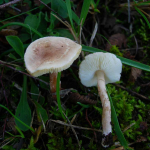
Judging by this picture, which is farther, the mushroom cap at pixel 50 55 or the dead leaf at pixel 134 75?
the dead leaf at pixel 134 75

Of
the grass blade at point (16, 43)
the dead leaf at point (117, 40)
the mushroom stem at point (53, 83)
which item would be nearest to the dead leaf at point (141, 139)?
the mushroom stem at point (53, 83)

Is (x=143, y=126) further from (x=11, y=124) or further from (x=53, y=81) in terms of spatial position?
(x=11, y=124)

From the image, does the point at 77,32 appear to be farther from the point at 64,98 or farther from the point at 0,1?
the point at 0,1

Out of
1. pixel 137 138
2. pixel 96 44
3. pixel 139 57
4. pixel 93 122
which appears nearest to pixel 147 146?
pixel 137 138

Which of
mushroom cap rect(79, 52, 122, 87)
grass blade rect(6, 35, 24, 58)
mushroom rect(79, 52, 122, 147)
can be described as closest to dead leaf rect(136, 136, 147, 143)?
mushroom rect(79, 52, 122, 147)

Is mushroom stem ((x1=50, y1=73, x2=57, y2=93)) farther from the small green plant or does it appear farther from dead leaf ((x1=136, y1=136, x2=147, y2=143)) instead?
dead leaf ((x1=136, y1=136, x2=147, y2=143))

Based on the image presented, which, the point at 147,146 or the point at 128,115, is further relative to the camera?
the point at 128,115

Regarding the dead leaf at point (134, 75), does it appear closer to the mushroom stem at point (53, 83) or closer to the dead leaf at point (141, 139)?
the dead leaf at point (141, 139)
